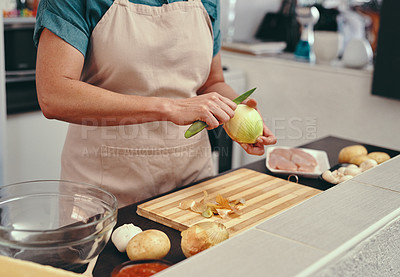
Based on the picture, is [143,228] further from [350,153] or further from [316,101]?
[316,101]

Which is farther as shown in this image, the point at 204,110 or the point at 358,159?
the point at 358,159

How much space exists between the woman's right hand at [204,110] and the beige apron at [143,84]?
0.76 ft

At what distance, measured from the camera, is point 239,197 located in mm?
1272

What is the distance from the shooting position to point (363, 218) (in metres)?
0.83

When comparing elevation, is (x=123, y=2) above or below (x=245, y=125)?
above

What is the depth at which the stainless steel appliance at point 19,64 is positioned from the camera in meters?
2.33

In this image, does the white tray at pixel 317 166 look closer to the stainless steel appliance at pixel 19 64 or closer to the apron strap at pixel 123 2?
the apron strap at pixel 123 2

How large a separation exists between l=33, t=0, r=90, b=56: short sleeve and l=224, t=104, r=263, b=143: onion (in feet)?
1.33

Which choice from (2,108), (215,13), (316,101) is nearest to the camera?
(215,13)

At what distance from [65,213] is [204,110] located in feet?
1.24

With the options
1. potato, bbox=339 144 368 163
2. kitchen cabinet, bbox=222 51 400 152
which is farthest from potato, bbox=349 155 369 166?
kitchen cabinet, bbox=222 51 400 152

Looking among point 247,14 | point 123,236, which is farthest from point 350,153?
point 247,14

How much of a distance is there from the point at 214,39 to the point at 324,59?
1.46 meters

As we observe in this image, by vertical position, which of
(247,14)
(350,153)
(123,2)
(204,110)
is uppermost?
(123,2)
